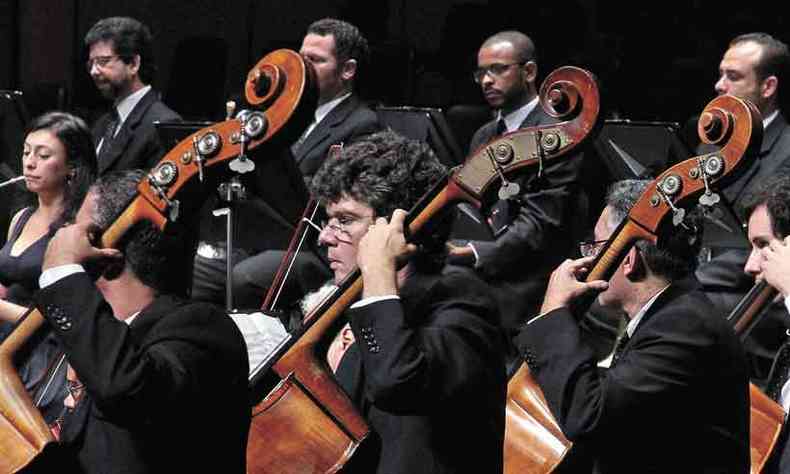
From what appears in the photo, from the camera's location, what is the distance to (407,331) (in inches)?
108

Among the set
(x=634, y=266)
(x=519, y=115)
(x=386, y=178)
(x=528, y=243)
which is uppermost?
(x=386, y=178)

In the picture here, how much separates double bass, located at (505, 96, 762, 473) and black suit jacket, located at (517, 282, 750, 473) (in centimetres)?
14

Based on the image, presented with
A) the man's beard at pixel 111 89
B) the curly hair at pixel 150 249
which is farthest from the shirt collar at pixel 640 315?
the man's beard at pixel 111 89

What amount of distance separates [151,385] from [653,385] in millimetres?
940

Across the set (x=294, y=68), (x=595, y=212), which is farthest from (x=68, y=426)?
(x=595, y=212)

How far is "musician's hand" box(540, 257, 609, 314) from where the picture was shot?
2977 mm

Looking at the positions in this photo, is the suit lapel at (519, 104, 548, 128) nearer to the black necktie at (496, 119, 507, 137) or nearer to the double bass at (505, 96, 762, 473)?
the black necktie at (496, 119, 507, 137)

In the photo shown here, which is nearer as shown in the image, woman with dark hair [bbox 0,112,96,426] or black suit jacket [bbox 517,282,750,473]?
black suit jacket [bbox 517,282,750,473]

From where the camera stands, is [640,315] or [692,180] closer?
[692,180]

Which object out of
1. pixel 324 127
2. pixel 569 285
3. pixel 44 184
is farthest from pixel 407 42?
pixel 569 285

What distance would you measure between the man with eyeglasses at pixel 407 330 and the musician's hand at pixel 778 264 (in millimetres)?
571

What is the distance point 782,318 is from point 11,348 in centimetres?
258

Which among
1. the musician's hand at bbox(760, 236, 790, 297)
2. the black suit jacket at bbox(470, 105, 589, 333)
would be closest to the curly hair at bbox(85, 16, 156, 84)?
the black suit jacket at bbox(470, 105, 589, 333)

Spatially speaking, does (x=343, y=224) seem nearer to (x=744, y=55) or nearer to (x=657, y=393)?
(x=657, y=393)
